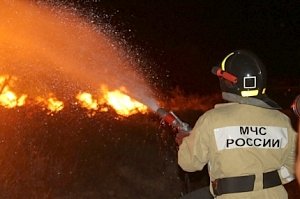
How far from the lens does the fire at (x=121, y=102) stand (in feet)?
28.4

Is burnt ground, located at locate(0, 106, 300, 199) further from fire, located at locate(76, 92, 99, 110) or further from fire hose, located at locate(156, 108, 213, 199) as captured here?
fire hose, located at locate(156, 108, 213, 199)

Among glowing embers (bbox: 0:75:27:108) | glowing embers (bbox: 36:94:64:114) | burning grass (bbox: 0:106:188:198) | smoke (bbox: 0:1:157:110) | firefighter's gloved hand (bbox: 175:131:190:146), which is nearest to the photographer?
firefighter's gloved hand (bbox: 175:131:190:146)

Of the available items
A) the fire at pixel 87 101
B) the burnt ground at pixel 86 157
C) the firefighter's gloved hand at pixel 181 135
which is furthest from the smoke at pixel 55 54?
the firefighter's gloved hand at pixel 181 135

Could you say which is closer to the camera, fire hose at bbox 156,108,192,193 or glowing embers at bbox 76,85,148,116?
fire hose at bbox 156,108,192,193

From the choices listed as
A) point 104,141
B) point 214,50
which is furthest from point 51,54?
point 214,50

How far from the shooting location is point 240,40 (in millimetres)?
23156

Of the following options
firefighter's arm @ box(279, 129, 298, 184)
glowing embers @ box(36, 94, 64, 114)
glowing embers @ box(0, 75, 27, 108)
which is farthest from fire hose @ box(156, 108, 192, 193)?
glowing embers @ box(0, 75, 27, 108)

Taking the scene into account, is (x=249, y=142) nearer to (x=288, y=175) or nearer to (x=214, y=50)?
(x=288, y=175)

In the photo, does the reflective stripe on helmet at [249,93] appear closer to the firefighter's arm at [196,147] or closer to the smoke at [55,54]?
the firefighter's arm at [196,147]

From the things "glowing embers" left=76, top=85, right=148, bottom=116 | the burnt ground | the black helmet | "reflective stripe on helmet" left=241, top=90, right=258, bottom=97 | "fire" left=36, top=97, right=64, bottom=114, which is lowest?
the burnt ground

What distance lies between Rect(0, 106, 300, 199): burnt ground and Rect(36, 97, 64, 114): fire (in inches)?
6.1

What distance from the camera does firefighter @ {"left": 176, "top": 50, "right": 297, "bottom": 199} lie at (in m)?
3.52

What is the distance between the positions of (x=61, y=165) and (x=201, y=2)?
1869 centimetres

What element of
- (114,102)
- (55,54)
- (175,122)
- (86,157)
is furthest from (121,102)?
(175,122)
